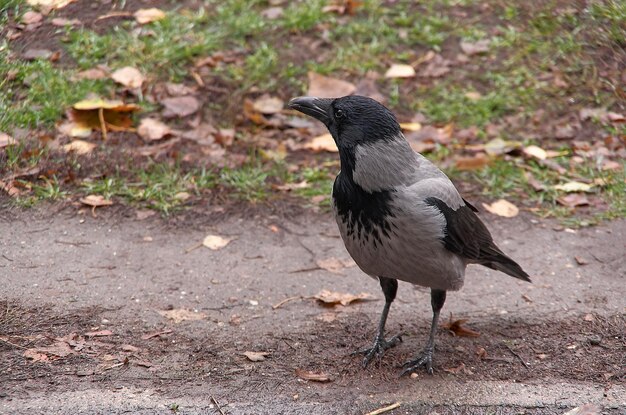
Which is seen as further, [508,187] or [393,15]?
[393,15]

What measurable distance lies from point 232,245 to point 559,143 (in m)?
3.12

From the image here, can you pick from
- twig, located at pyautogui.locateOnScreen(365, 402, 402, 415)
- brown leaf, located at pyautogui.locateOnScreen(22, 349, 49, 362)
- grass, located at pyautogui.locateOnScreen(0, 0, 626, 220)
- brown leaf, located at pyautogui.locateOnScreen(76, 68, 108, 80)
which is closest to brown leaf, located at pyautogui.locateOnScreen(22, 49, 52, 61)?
grass, located at pyautogui.locateOnScreen(0, 0, 626, 220)

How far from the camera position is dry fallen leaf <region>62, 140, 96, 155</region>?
6116 mm

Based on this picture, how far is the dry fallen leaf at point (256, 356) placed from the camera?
4.28 metres

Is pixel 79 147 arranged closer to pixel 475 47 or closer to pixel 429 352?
pixel 429 352

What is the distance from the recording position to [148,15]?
7402mm

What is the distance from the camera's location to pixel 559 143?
6.93 m

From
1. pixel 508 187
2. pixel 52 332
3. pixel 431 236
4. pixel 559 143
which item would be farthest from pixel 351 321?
pixel 559 143

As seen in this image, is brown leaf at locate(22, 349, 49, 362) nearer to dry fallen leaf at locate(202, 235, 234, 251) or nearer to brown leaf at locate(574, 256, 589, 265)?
dry fallen leaf at locate(202, 235, 234, 251)

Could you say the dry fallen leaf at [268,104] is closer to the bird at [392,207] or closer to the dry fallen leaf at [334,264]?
the dry fallen leaf at [334,264]

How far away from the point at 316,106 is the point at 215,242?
1503 millimetres

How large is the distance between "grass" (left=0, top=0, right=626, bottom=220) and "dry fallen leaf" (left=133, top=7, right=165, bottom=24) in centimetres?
7

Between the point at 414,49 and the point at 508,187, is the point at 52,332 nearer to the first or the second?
the point at 508,187

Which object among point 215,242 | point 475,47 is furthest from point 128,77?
point 475,47
